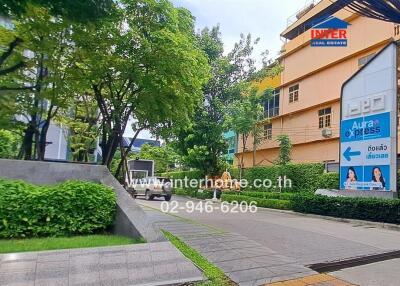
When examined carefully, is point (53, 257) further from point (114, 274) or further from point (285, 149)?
point (285, 149)

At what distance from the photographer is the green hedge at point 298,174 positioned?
20906mm

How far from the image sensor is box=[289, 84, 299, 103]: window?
30375 millimetres

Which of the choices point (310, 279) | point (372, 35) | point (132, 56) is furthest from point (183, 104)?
point (372, 35)

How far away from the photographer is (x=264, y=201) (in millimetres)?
19422

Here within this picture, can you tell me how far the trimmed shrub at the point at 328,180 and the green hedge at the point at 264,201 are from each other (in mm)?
3219

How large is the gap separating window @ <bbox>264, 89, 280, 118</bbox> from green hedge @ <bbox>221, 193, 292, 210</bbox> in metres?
12.1

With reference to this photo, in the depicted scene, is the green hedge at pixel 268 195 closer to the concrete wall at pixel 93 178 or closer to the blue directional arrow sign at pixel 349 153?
the blue directional arrow sign at pixel 349 153

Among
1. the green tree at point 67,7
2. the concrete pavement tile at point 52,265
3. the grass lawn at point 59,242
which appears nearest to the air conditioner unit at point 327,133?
the grass lawn at point 59,242

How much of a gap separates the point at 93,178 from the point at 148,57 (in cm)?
314

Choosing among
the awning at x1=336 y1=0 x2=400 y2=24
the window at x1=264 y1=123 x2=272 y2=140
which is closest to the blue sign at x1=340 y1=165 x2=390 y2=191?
the awning at x1=336 y1=0 x2=400 y2=24

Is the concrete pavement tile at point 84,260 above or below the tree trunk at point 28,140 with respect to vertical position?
below

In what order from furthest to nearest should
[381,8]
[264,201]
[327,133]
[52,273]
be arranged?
1. [327,133]
2. [264,201]
3. [381,8]
4. [52,273]

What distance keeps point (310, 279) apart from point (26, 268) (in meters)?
4.06

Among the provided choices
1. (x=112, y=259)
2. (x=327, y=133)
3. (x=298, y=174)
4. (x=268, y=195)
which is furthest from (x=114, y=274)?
(x=327, y=133)
